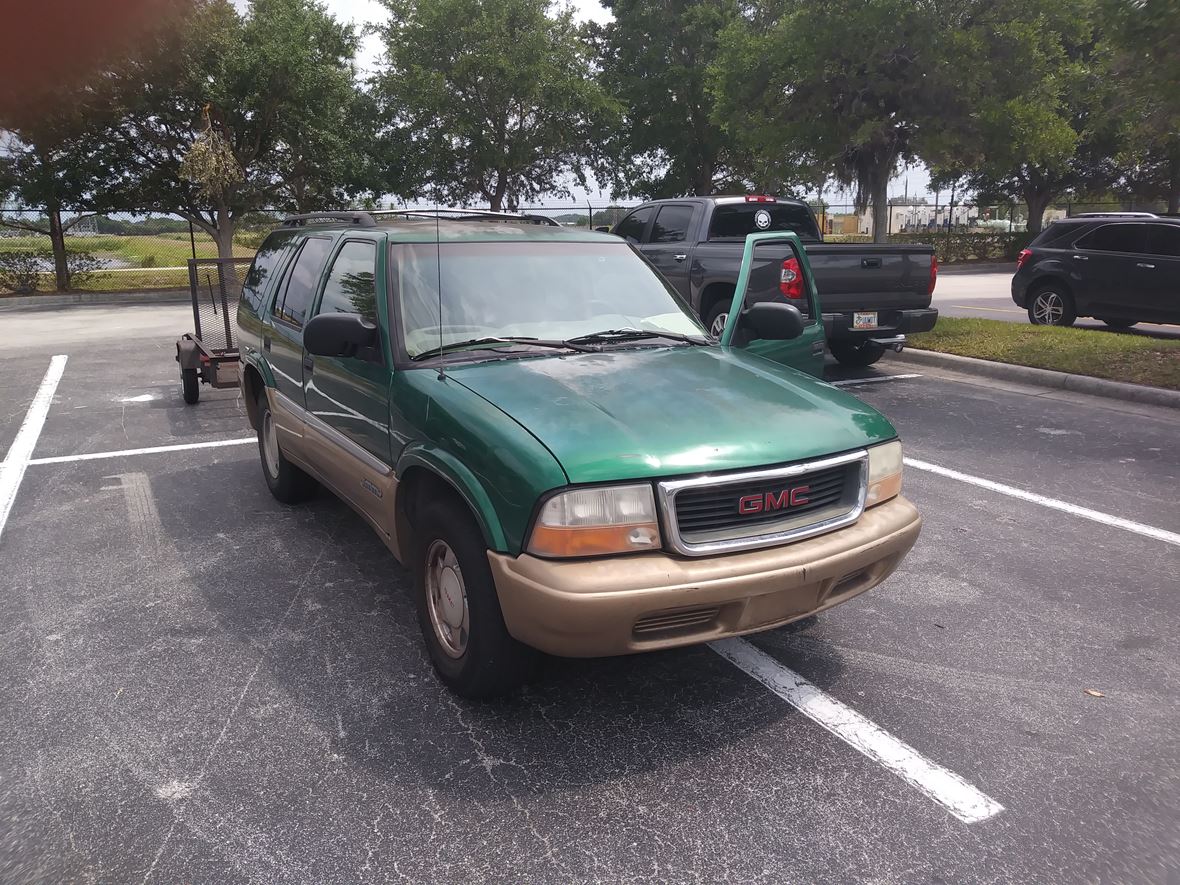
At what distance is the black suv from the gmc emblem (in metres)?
11.4

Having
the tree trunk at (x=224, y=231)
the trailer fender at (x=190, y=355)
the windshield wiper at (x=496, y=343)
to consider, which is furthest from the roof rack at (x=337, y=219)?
the tree trunk at (x=224, y=231)

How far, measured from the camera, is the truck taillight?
8.52 meters

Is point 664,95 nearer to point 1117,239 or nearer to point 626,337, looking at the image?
point 1117,239

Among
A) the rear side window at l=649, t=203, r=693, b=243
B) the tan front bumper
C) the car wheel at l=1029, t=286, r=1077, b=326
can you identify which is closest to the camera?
the tan front bumper

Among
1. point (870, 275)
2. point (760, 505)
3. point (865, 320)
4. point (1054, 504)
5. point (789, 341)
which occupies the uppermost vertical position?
point (870, 275)

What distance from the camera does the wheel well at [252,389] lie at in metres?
5.98

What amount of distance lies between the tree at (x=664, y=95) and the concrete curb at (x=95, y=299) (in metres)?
16.8

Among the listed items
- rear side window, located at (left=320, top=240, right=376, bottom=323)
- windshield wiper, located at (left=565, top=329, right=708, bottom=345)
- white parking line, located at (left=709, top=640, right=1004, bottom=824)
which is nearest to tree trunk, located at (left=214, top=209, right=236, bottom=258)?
rear side window, located at (left=320, top=240, right=376, bottom=323)

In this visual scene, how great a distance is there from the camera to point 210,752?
3098mm

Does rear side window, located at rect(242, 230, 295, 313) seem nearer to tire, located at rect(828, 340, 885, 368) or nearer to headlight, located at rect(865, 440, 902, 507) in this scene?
headlight, located at rect(865, 440, 902, 507)

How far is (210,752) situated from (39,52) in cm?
271

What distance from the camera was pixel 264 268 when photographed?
19.3ft

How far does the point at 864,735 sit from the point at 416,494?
1.89 metres

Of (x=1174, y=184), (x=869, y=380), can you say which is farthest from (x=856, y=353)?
(x=1174, y=184)
